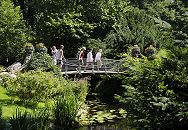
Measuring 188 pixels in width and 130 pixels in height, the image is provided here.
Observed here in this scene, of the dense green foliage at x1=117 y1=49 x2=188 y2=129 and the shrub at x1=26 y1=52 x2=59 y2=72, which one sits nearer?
the dense green foliage at x1=117 y1=49 x2=188 y2=129

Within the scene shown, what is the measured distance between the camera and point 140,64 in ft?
40.6

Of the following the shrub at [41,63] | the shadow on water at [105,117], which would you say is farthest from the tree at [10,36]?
the shadow on water at [105,117]

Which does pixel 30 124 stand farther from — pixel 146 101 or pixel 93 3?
pixel 93 3

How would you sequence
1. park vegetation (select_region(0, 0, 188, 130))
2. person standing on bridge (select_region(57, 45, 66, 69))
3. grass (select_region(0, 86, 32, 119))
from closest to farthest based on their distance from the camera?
park vegetation (select_region(0, 0, 188, 130)), grass (select_region(0, 86, 32, 119)), person standing on bridge (select_region(57, 45, 66, 69))

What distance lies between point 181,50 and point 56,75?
1306 cm

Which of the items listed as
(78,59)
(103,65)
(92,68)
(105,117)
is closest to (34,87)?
(105,117)

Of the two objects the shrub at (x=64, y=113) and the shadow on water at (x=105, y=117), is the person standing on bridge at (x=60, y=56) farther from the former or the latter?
the shrub at (x=64, y=113)

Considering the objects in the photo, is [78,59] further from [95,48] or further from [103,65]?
[95,48]

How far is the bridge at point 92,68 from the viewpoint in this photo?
84.2 ft

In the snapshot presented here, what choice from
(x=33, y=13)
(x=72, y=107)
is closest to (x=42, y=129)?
(x=72, y=107)

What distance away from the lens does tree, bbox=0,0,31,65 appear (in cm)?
2959

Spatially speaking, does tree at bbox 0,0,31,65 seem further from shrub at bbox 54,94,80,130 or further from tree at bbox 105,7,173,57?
shrub at bbox 54,94,80,130

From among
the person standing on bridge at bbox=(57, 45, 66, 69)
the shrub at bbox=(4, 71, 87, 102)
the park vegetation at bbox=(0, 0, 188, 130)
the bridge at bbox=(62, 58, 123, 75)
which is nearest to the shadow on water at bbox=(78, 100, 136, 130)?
the park vegetation at bbox=(0, 0, 188, 130)

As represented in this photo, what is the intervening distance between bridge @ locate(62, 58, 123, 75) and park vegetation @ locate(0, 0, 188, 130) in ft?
3.23
